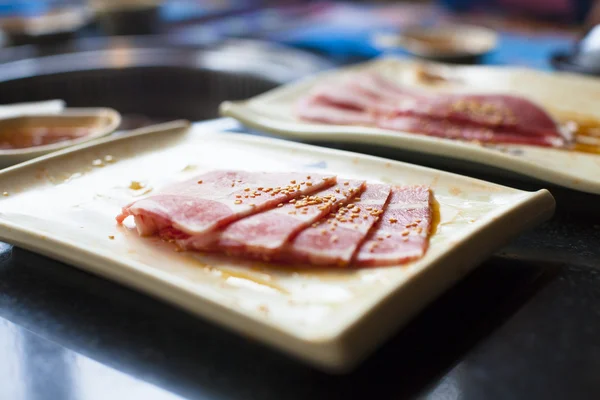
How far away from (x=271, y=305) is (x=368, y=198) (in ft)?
1.59

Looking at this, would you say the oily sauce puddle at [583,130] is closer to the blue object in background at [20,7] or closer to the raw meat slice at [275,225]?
the raw meat slice at [275,225]

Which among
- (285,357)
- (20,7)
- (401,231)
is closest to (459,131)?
(401,231)

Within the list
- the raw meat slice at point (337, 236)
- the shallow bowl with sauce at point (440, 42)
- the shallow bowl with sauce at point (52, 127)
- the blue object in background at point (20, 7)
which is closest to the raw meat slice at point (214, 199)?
the raw meat slice at point (337, 236)

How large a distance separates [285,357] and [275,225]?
296 millimetres

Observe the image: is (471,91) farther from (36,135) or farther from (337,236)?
(36,135)

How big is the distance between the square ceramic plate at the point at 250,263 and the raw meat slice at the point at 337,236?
1.3 inches

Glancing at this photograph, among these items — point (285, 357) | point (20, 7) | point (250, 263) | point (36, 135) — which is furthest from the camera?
point (20, 7)

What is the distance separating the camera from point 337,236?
1146 millimetres

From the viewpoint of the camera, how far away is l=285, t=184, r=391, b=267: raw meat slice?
1.09 metres

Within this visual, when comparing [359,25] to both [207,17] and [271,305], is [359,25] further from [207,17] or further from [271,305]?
[271,305]

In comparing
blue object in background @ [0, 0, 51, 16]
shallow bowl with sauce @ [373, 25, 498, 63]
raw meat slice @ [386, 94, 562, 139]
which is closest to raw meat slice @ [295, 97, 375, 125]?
raw meat slice @ [386, 94, 562, 139]

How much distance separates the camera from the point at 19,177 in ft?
4.82

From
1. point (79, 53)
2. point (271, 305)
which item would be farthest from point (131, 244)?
point (79, 53)

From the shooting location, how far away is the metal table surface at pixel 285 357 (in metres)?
0.91
